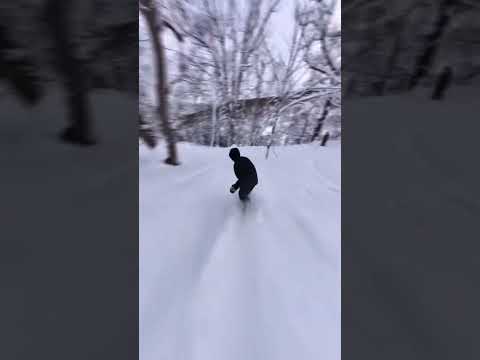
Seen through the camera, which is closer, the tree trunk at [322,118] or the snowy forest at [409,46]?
the snowy forest at [409,46]

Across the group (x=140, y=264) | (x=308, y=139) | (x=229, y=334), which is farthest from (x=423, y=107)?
(x=140, y=264)

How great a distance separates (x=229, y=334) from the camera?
61 centimetres

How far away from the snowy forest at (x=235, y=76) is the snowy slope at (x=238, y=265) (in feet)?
1.27

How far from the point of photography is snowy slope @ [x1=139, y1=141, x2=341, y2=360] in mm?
591

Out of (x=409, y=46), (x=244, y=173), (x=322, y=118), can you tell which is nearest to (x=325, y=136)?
(x=322, y=118)

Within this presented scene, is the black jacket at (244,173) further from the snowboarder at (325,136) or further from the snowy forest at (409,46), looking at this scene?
the snowboarder at (325,136)

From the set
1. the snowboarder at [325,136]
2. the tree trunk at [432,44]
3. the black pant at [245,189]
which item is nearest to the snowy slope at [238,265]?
the black pant at [245,189]

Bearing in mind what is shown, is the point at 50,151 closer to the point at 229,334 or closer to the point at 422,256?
the point at 229,334

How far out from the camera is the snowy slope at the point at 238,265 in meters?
0.59

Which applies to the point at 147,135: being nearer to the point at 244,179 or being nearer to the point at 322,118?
the point at 244,179

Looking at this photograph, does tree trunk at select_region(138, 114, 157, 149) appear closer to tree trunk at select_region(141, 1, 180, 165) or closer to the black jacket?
tree trunk at select_region(141, 1, 180, 165)

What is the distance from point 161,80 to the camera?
4.88ft

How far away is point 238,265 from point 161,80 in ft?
4.42

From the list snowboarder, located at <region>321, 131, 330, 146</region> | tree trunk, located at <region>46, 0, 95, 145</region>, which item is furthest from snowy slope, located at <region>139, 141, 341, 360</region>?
tree trunk, located at <region>46, 0, 95, 145</region>
